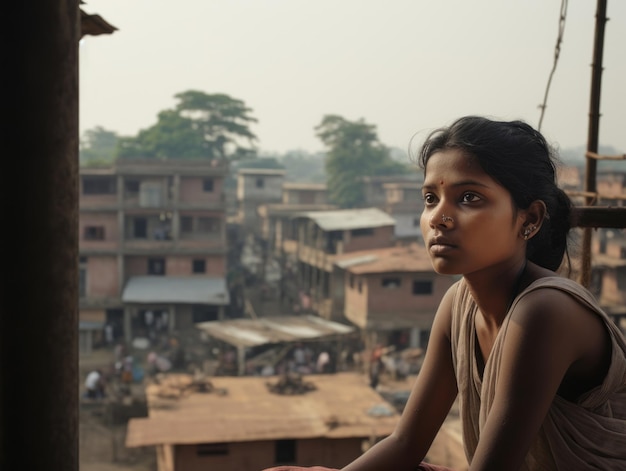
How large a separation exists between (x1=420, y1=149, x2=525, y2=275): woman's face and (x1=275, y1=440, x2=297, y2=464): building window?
11.6 meters

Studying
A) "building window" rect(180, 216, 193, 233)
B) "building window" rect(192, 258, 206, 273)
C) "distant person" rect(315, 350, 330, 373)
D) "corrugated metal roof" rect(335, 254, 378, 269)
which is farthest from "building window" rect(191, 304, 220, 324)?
"distant person" rect(315, 350, 330, 373)

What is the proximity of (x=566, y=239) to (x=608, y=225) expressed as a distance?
48 centimetres

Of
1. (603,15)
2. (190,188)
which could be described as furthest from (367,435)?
(190,188)

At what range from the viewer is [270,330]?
21766 mm

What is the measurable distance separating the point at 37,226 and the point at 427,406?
109cm

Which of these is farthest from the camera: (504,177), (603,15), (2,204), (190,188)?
(190,188)

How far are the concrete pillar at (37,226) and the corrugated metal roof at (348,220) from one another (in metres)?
26.1

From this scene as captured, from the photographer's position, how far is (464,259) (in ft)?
5.70

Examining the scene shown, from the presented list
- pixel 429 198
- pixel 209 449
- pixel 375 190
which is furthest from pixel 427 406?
pixel 375 190

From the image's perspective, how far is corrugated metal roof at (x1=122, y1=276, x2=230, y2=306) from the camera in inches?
985

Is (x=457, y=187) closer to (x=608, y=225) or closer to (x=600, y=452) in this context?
(x=600, y=452)

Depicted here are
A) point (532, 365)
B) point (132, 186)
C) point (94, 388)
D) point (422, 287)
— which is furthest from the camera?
point (132, 186)

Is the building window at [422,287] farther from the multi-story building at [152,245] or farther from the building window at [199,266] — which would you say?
the building window at [199,266]

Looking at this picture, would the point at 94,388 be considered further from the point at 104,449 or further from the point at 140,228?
the point at 140,228
